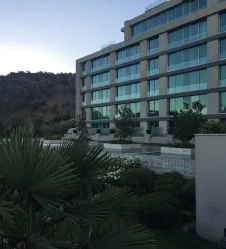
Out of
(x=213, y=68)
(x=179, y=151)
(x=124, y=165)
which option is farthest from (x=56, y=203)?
(x=213, y=68)

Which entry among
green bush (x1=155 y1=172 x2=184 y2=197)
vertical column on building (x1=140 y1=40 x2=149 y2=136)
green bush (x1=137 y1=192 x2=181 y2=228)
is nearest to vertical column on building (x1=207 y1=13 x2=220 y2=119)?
vertical column on building (x1=140 y1=40 x2=149 y2=136)

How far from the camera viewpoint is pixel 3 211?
3.77 meters

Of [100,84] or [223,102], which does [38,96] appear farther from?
[223,102]

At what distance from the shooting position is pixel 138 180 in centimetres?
2189

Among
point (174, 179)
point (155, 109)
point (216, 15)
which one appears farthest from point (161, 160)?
point (155, 109)

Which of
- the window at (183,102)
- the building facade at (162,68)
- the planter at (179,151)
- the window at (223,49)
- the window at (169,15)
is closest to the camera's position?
the planter at (179,151)

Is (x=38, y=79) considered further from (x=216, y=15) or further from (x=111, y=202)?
(x=111, y=202)

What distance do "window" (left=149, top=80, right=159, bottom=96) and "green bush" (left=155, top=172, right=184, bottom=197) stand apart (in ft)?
122

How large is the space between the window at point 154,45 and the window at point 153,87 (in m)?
4.17

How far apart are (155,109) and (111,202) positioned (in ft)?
183

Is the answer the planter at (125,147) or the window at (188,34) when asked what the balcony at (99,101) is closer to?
the window at (188,34)

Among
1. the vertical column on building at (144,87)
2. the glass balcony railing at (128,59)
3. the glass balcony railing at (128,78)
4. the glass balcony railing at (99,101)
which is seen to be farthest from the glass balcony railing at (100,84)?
the vertical column on building at (144,87)

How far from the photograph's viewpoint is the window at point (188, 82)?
5225cm

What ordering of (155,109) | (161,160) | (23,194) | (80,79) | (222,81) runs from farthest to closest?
(80,79), (155,109), (222,81), (161,160), (23,194)
